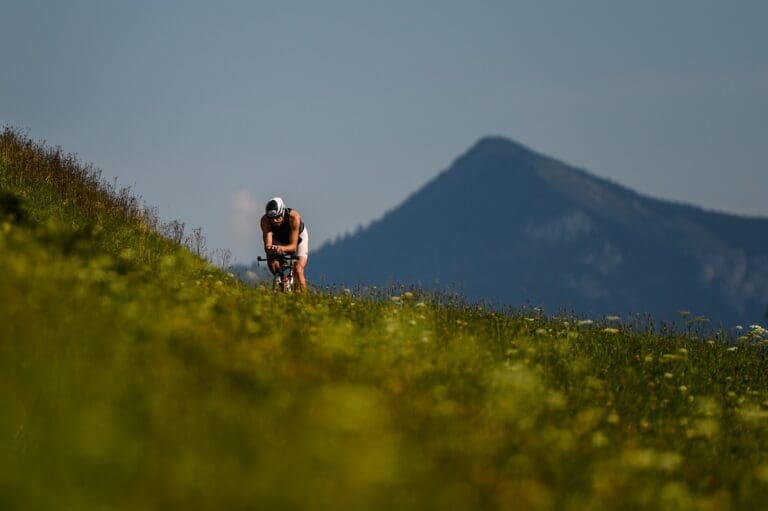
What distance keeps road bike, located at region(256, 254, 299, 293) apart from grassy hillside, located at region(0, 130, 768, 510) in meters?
1.70

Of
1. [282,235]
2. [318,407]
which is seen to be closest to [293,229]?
[282,235]

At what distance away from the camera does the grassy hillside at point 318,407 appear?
4.46 meters

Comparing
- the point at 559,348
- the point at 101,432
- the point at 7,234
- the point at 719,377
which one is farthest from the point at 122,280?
the point at 719,377

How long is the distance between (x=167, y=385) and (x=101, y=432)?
1.10m

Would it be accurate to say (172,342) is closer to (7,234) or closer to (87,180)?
(7,234)

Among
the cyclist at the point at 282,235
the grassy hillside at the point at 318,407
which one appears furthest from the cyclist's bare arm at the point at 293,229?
the grassy hillside at the point at 318,407

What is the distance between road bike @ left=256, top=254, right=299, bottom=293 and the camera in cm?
1324

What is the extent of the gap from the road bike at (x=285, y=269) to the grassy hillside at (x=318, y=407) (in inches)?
66.8

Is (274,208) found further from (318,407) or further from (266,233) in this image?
(318,407)

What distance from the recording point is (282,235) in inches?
553

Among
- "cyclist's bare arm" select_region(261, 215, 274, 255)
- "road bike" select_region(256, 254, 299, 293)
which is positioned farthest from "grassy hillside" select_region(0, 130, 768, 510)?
"cyclist's bare arm" select_region(261, 215, 274, 255)

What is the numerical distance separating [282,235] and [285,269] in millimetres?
592

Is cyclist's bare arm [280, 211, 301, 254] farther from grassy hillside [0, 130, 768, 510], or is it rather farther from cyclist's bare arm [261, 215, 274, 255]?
grassy hillside [0, 130, 768, 510]

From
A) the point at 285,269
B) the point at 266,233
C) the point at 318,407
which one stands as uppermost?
the point at 266,233
